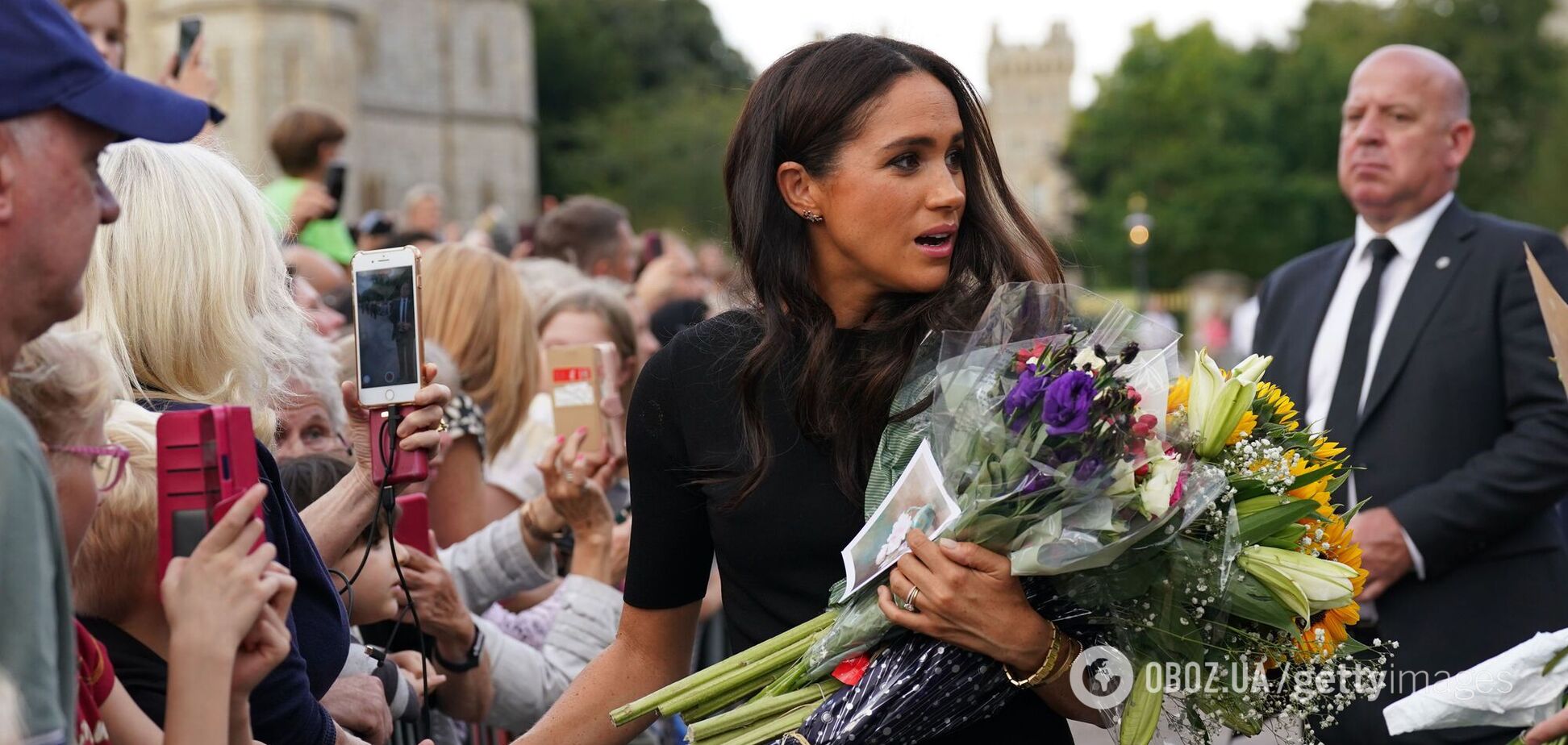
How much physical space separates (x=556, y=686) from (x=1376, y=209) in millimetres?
3349

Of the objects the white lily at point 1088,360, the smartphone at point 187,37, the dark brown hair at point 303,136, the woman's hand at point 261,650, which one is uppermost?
the smartphone at point 187,37

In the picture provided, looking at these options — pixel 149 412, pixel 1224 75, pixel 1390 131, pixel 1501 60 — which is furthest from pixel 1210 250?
pixel 149 412

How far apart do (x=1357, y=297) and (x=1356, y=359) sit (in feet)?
0.89

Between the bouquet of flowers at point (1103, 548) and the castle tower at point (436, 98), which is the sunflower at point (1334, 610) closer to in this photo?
the bouquet of flowers at point (1103, 548)

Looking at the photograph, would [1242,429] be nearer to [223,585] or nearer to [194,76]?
[223,585]

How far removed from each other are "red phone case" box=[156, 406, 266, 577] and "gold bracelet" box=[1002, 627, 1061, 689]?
1327mm

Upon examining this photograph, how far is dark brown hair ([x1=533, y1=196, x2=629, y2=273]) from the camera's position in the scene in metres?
8.98

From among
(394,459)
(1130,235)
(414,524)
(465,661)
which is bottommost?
(465,661)

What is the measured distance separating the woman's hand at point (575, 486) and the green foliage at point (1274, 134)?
5919 centimetres

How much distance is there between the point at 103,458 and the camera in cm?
220

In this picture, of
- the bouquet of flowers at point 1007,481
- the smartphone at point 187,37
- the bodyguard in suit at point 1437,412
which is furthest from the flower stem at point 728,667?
the smartphone at point 187,37

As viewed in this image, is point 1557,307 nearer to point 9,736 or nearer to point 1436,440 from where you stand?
point 1436,440

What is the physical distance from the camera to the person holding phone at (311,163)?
8320 mm

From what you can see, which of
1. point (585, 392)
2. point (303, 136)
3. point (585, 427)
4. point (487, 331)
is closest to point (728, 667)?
point (585, 427)
